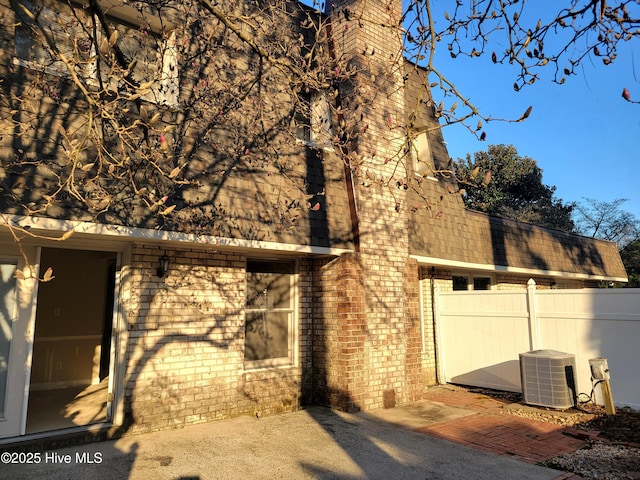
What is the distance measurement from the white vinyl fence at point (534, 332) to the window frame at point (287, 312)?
3.83 meters

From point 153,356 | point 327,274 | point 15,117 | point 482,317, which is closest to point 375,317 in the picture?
point 327,274

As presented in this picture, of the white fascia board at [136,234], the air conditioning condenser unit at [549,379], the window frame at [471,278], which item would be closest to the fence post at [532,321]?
the air conditioning condenser unit at [549,379]

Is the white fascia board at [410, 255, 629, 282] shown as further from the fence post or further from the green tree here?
the green tree

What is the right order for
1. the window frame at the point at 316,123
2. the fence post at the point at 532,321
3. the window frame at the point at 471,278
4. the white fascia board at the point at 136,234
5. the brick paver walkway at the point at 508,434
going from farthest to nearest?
the window frame at the point at 471,278 → the fence post at the point at 532,321 → the window frame at the point at 316,123 → the brick paver walkway at the point at 508,434 → the white fascia board at the point at 136,234

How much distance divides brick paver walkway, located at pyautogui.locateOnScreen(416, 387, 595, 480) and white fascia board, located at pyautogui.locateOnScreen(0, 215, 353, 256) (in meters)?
3.31

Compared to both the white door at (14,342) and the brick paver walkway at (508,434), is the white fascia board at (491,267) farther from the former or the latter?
the white door at (14,342)

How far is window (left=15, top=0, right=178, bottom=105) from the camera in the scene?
17.4 ft

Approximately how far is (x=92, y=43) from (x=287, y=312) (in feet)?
16.3

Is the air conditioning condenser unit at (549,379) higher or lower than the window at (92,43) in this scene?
lower

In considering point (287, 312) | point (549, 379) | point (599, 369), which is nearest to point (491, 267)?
point (549, 379)

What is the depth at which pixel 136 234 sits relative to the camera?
541 centimetres

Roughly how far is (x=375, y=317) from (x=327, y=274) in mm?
1124

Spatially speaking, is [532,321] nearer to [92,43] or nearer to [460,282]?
[460,282]

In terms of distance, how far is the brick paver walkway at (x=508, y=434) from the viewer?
5332 millimetres
